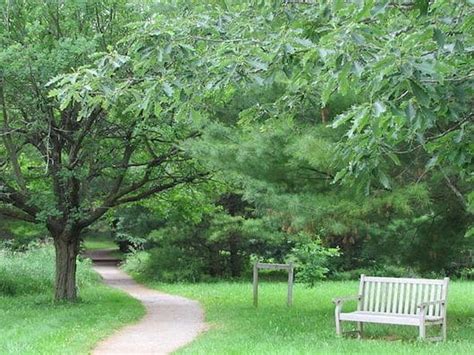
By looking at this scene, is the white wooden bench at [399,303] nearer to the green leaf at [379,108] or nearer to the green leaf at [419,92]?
the green leaf at [379,108]

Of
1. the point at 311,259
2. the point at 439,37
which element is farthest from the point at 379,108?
the point at 311,259

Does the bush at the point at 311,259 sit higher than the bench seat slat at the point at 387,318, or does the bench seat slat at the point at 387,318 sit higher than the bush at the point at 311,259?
the bench seat slat at the point at 387,318

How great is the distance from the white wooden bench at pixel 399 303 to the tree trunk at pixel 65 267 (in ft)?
23.5

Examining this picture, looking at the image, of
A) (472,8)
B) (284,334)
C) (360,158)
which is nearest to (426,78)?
(472,8)

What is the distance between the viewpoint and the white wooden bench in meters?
9.42

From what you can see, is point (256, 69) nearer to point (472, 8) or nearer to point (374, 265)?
point (472, 8)

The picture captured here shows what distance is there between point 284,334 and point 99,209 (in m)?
6.11

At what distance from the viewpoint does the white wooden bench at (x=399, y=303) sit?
30.9 feet

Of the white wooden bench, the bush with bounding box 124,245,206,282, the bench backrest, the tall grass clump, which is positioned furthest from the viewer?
the bush with bounding box 124,245,206,282

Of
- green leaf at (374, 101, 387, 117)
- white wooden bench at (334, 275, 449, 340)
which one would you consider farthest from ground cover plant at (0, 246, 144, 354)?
green leaf at (374, 101, 387, 117)

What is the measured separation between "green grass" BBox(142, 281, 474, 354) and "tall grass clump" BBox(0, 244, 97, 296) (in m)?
4.61

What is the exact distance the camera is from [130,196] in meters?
15.7

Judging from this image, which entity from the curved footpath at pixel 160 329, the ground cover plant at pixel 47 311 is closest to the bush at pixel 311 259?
the curved footpath at pixel 160 329

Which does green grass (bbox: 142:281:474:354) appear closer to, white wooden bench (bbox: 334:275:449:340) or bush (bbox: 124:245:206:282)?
white wooden bench (bbox: 334:275:449:340)
